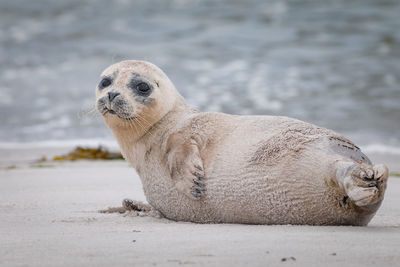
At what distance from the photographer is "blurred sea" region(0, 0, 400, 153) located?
13828 millimetres

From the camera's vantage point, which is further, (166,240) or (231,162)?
(231,162)

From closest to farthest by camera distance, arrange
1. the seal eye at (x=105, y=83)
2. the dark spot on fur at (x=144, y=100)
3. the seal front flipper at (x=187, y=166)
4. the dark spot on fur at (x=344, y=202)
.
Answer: the dark spot on fur at (x=344, y=202), the seal front flipper at (x=187, y=166), the dark spot on fur at (x=144, y=100), the seal eye at (x=105, y=83)

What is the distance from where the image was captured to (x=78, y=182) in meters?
6.79

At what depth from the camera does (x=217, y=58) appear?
752 inches

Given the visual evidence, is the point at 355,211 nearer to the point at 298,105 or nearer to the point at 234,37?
the point at 298,105

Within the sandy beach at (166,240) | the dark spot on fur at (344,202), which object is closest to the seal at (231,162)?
the dark spot on fur at (344,202)

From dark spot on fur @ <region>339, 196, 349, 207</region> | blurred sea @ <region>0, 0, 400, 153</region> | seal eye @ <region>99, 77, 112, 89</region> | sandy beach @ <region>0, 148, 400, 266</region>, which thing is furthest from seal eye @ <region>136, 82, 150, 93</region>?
blurred sea @ <region>0, 0, 400, 153</region>

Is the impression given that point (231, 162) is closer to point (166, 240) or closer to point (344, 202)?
point (344, 202)

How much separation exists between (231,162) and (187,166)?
296 millimetres

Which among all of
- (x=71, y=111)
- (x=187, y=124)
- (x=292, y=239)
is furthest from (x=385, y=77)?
(x=292, y=239)

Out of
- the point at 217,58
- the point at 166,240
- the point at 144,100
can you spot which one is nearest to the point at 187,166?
the point at 144,100

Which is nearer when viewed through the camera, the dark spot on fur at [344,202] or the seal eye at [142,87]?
the dark spot on fur at [344,202]

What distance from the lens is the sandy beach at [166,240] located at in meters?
2.98

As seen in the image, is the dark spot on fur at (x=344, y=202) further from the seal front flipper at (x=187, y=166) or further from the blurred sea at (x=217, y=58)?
the blurred sea at (x=217, y=58)
